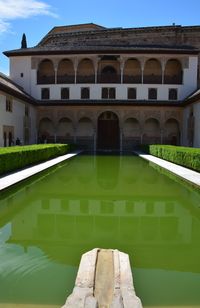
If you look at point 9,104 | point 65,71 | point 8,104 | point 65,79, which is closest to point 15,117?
point 9,104

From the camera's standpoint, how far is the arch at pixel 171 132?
35281mm

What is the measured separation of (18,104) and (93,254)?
85.8 ft

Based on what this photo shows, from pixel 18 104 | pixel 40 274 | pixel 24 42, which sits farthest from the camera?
pixel 24 42

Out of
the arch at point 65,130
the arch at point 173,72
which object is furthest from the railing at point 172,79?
the arch at point 65,130

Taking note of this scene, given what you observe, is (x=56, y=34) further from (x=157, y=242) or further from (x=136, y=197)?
(x=157, y=242)

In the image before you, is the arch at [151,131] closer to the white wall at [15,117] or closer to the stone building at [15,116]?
the stone building at [15,116]

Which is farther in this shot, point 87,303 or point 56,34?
point 56,34

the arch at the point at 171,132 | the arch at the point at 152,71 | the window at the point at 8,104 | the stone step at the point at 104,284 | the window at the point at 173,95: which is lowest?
Result: the stone step at the point at 104,284

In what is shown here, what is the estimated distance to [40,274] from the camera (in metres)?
4.59

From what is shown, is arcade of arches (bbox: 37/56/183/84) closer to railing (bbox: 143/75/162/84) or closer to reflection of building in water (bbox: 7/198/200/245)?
railing (bbox: 143/75/162/84)

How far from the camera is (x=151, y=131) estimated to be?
35.6 m

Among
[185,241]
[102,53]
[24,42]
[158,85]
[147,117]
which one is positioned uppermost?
[24,42]

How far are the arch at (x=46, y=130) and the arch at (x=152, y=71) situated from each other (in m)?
10.6

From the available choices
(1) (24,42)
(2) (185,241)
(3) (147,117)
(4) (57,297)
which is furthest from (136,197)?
(1) (24,42)
